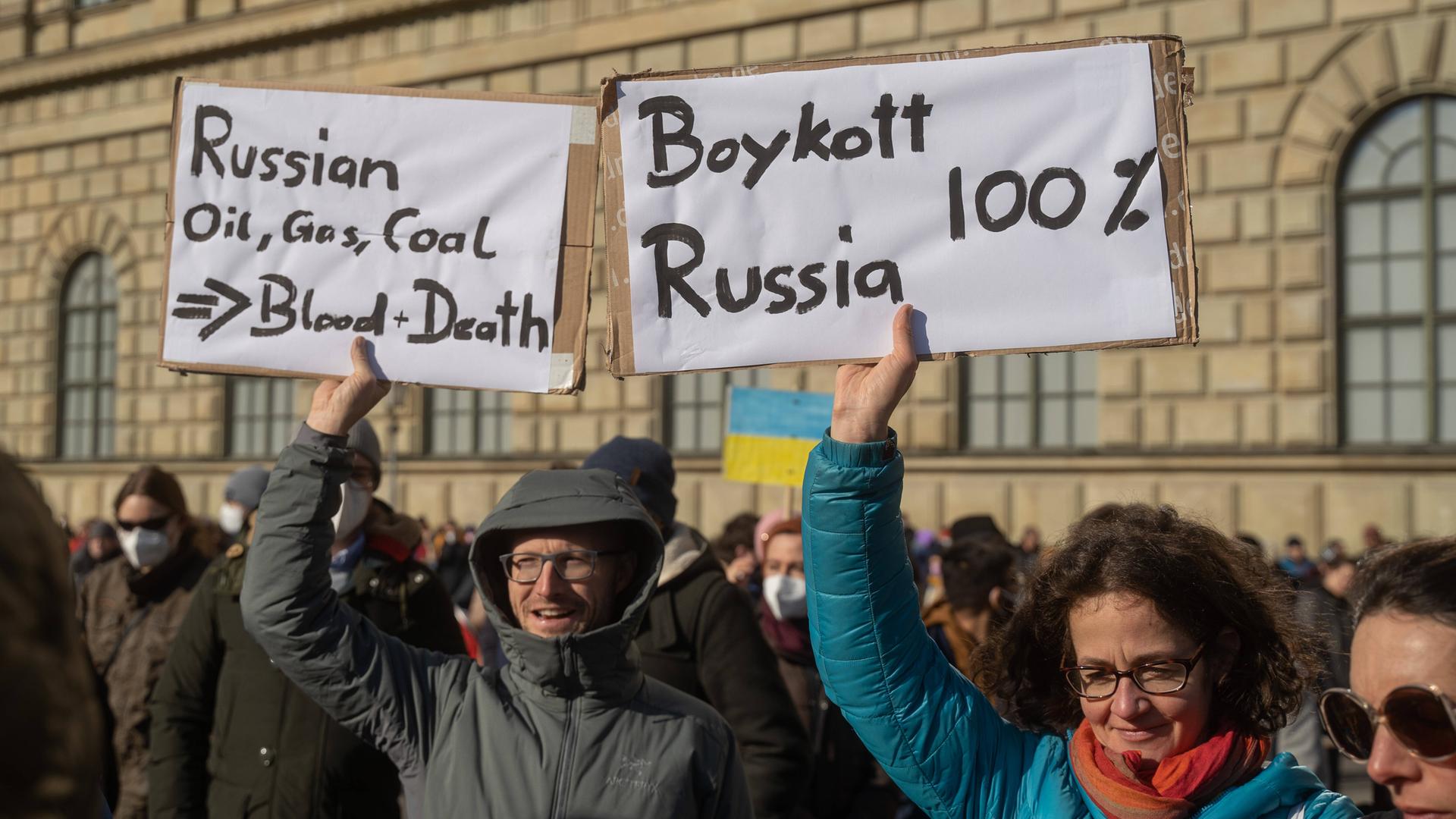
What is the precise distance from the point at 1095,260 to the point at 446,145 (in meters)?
1.33

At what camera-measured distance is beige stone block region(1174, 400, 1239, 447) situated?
14.5 meters

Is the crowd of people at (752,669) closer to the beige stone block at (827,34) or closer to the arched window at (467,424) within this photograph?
the beige stone block at (827,34)

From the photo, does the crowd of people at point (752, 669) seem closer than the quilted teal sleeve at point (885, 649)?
Yes

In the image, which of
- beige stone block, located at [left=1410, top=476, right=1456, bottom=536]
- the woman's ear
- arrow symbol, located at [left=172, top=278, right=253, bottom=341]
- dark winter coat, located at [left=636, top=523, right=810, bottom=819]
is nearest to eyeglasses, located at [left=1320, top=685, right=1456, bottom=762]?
the woman's ear

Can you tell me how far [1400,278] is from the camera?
47.2ft

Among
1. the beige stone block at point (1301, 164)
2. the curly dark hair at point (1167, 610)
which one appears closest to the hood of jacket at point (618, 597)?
the curly dark hair at point (1167, 610)

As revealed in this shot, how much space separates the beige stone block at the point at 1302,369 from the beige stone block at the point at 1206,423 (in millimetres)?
560

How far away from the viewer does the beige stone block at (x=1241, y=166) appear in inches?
573

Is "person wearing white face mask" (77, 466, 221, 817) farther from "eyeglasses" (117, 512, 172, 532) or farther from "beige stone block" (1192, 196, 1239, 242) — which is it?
"beige stone block" (1192, 196, 1239, 242)

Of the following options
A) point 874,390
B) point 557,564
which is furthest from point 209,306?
point 874,390

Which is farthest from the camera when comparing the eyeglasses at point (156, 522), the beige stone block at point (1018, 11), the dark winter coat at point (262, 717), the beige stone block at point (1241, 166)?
the beige stone block at point (1018, 11)

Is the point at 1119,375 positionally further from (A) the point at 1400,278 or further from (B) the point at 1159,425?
(A) the point at 1400,278

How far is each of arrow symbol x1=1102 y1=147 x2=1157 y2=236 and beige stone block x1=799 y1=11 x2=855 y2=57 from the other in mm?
14366

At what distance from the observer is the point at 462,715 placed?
250 centimetres
